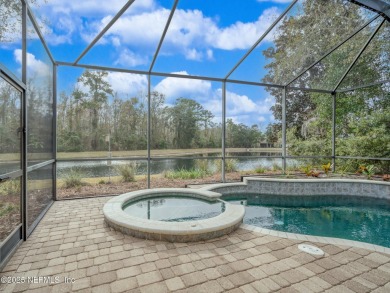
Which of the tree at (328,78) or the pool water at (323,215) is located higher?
the tree at (328,78)

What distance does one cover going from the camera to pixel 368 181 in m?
6.93

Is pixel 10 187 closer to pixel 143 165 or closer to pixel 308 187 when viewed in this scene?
pixel 143 165

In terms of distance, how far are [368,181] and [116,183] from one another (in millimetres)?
7944

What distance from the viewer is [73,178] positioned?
6551 mm

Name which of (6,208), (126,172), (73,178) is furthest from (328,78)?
(6,208)

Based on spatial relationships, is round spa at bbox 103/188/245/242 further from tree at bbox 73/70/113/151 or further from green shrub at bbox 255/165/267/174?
green shrub at bbox 255/165/267/174

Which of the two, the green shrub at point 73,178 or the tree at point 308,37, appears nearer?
the tree at point 308,37

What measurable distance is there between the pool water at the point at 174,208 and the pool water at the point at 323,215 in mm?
919

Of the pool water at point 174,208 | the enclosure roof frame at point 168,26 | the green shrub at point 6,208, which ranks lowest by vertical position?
the pool water at point 174,208

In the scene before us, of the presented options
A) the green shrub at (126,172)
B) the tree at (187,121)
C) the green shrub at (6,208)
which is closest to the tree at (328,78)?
the tree at (187,121)

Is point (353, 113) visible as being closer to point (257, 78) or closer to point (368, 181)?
point (368, 181)

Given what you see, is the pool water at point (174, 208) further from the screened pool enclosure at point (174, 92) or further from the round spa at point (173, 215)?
the screened pool enclosure at point (174, 92)

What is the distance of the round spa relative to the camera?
3.22 meters

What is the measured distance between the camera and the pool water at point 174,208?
A: 176 inches
